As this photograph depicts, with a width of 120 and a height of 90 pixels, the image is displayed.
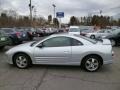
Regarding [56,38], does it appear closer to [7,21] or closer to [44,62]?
[44,62]

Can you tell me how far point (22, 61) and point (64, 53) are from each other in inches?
66.0

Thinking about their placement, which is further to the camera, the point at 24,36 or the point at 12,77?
the point at 24,36

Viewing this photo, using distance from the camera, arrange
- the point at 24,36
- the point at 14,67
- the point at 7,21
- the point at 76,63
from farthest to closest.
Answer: the point at 7,21, the point at 24,36, the point at 14,67, the point at 76,63

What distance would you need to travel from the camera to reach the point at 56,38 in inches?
300

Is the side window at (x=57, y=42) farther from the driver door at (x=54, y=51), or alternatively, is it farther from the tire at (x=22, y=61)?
the tire at (x=22, y=61)

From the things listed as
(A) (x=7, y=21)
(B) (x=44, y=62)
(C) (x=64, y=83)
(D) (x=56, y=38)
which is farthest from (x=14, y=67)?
(A) (x=7, y=21)

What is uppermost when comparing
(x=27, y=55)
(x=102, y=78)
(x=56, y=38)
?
(x=56, y=38)

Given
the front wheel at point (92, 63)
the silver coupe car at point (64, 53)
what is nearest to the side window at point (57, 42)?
the silver coupe car at point (64, 53)

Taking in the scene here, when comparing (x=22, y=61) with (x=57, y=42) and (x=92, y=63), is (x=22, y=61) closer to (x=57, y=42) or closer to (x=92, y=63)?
(x=57, y=42)

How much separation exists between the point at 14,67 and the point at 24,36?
1007 centimetres

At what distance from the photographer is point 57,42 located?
24.8ft

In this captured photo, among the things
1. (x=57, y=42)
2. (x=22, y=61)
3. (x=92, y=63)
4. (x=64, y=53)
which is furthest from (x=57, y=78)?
(x=22, y=61)

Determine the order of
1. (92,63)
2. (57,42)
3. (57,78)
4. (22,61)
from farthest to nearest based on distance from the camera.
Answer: (22,61)
(57,42)
(92,63)
(57,78)

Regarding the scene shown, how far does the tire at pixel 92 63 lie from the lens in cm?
718
